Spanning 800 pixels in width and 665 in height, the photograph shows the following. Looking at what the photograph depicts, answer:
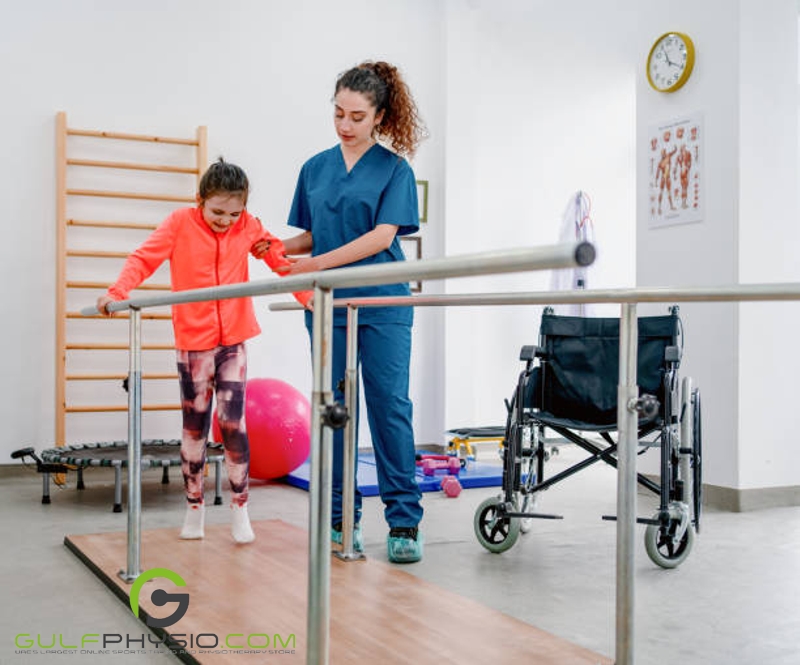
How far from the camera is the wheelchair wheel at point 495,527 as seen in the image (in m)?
2.94

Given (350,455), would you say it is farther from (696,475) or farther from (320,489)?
(320,489)

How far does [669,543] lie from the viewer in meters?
2.82

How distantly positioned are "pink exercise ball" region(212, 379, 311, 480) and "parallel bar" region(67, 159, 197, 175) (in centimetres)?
127

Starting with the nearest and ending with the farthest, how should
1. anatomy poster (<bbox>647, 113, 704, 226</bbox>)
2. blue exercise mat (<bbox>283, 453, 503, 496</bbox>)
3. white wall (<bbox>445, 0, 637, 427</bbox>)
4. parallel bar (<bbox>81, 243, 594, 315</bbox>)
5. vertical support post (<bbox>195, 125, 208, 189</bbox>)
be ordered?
parallel bar (<bbox>81, 243, 594, 315</bbox>) → anatomy poster (<bbox>647, 113, 704, 226</bbox>) → blue exercise mat (<bbox>283, 453, 503, 496</bbox>) → vertical support post (<bbox>195, 125, 208, 189</bbox>) → white wall (<bbox>445, 0, 637, 427</bbox>)

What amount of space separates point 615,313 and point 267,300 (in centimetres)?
300

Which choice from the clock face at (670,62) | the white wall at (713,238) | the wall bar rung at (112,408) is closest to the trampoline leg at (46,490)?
the wall bar rung at (112,408)

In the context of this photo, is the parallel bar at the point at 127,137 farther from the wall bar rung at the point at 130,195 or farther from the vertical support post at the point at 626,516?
the vertical support post at the point at 626,516

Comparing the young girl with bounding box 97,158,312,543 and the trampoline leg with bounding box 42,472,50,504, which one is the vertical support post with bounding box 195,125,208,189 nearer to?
the trampoline leg with bounding box 42,472,50,504

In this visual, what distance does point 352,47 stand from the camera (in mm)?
5465

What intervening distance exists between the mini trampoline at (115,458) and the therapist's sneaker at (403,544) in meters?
1.36

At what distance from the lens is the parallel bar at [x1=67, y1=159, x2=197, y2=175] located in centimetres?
467

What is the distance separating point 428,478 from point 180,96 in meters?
2.47

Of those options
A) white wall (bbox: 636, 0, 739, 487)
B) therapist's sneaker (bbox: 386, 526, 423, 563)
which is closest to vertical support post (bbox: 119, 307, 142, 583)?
therapist's sneaker (bbox: 386, 526, 423, 563)

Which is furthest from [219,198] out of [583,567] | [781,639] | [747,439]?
[747,439]
